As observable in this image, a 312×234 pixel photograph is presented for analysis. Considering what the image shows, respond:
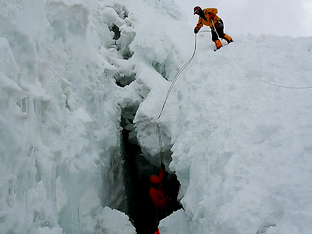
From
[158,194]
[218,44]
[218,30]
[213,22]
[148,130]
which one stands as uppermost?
[213,22]

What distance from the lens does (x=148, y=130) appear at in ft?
23.6

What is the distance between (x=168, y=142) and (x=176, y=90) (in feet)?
4.43

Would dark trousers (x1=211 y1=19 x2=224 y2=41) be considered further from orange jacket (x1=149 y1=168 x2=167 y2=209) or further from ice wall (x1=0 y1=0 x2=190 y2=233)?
orange jacket (x1=149 y1=168 x2=167 y2=209)

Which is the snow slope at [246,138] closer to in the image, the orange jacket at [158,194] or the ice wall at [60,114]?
the orange jacket at [158,194]

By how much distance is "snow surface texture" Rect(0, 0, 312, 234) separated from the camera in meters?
3.05

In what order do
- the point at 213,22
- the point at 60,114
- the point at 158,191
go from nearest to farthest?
the point at 60,114 → the point at 158,191 → the point at 213,22

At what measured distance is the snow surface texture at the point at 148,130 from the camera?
10.0 ft

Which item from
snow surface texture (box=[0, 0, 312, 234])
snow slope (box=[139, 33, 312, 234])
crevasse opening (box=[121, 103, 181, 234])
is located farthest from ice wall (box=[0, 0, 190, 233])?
snow slope (box=[139, 33, 312, 234])

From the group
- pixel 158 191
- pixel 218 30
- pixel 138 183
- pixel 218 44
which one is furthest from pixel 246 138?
pixel 138 183

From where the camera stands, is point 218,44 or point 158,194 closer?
point 158,194

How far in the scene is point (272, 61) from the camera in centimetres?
604

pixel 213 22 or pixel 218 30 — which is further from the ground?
pixel 213 22

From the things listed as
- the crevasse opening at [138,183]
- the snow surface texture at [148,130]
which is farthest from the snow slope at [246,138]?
the crevasse opening at [138,183]

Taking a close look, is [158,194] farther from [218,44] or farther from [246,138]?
[218,44]
